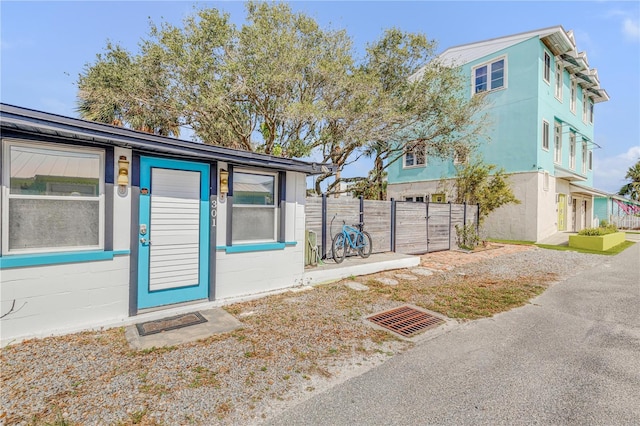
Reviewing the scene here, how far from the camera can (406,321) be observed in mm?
4602

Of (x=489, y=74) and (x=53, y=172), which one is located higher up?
(x=489, y=74)

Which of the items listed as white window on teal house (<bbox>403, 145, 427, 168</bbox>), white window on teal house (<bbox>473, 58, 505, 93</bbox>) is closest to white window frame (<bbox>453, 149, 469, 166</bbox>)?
white window on teal house (<bbox>403, 145, 427, 168</bbox>)

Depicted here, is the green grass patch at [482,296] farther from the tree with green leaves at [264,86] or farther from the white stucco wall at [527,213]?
the white stucco wall at [527,213]

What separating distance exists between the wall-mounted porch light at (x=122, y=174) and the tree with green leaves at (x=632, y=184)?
43.2 metres

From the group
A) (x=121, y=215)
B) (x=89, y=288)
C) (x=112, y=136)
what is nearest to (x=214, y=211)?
(x=121, y=215)

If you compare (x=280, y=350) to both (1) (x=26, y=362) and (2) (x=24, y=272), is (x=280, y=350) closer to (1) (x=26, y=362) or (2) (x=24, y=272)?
(1) (x=26, y=362)

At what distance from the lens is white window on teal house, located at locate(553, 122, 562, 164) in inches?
661

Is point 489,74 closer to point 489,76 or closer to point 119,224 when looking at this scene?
point 489,76

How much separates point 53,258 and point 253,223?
9.45 feet

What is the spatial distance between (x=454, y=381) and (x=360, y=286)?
139 inches

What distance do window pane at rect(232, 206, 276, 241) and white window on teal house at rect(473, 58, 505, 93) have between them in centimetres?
1659

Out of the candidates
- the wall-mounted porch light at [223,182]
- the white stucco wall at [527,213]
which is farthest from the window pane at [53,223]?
the white stucco wall at [527,213]

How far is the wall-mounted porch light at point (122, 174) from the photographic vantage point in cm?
416

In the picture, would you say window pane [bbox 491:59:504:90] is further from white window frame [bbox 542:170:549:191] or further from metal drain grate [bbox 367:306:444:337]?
metal drain grate [bbox 367:306:444:337]
